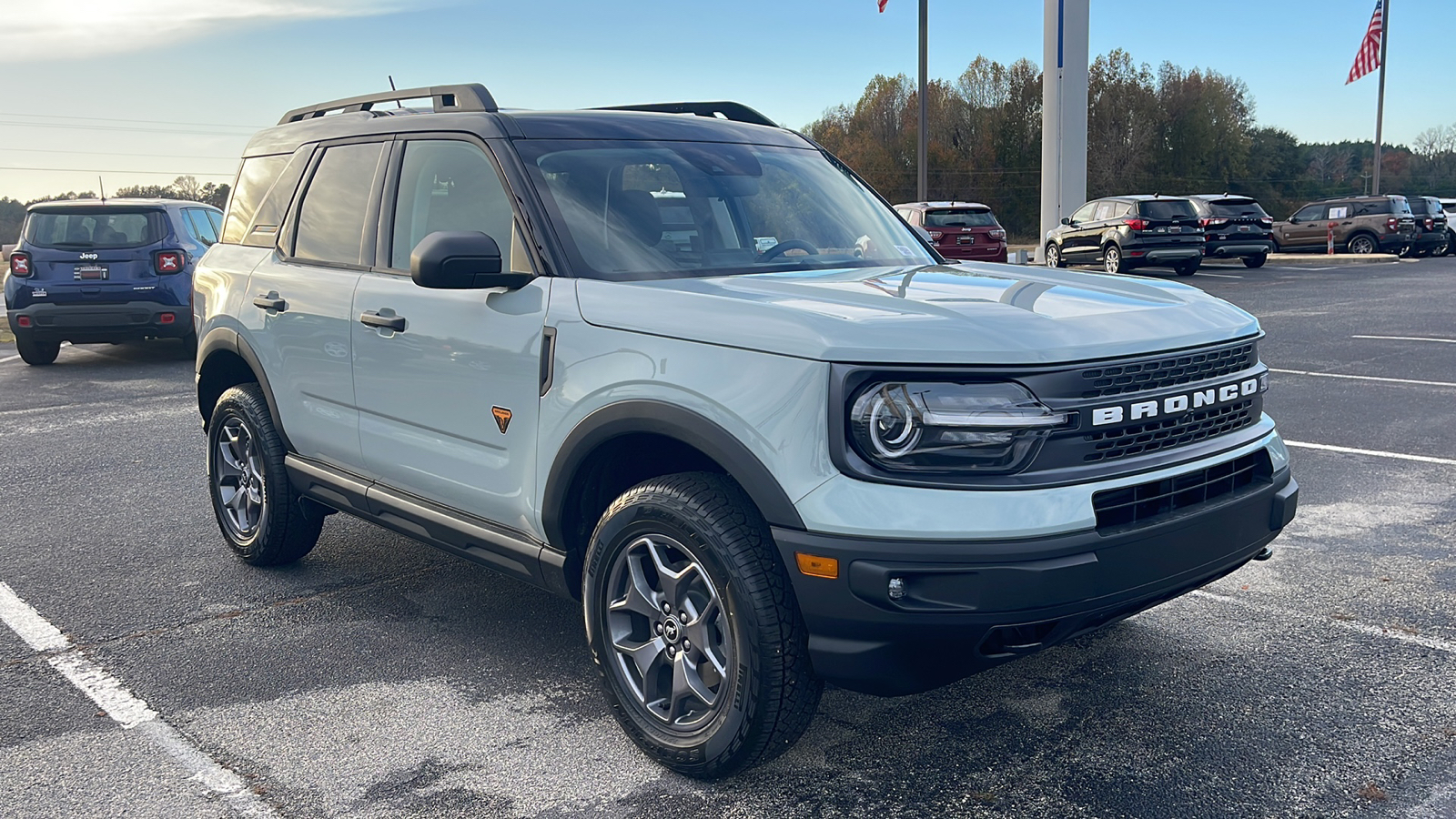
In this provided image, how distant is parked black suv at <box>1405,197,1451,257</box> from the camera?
31.7m

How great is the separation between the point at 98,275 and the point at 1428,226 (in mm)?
31721

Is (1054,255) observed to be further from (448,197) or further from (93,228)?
(448,197)

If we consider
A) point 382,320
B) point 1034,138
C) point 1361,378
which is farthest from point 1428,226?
point 1034,138

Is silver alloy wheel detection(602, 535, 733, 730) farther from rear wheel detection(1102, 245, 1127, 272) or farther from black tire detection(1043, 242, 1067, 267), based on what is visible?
black tire detection(1043, 242, 1067, 267)

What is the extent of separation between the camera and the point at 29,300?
12570 mm

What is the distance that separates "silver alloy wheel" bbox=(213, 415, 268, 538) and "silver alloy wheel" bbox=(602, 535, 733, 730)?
7.87 ft

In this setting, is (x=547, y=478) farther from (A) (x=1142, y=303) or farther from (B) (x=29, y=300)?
(B) (x=29, y=300)

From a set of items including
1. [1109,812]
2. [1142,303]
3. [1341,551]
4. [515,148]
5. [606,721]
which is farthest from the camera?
[1341,551]

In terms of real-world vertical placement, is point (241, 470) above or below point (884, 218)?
below

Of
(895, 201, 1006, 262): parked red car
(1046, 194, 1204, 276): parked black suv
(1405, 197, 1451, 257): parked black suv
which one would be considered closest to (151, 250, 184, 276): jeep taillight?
(895, 201, 1006, 262): parked red car

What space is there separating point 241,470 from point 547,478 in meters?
2.49

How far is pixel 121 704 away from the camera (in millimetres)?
3842

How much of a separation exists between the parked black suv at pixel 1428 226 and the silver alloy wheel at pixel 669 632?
3385cm

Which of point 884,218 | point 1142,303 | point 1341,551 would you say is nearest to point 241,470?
point 884,218
